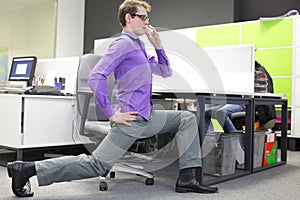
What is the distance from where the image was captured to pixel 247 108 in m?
2.73

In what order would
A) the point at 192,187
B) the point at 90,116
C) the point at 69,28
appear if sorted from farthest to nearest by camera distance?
the point at 69,28
the point at 90,116
the point at 192,187

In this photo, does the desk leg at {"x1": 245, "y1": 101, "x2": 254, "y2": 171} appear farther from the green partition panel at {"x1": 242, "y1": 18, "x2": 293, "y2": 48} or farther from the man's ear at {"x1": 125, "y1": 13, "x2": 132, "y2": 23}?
the green partition panel at {"x1": 242, "y1": 18, "x2": 293, "y2": 48}

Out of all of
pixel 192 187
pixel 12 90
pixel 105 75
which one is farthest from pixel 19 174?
pixel 12 90

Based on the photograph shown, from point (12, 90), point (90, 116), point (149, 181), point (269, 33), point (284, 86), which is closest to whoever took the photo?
point (149, 181)

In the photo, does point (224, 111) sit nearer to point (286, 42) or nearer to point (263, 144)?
point (263, 144)

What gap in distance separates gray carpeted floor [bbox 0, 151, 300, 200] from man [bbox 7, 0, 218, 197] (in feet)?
0.33

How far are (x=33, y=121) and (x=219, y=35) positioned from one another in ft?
9.56

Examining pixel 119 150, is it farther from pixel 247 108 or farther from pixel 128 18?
pixel 247 108

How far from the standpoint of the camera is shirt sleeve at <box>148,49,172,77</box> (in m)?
2.23

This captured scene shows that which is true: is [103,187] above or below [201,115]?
below

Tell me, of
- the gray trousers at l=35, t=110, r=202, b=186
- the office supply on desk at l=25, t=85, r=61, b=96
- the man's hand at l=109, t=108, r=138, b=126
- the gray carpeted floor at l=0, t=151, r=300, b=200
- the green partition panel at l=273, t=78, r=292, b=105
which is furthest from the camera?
the green partition panel at l=273, t=78, r=292, b=105

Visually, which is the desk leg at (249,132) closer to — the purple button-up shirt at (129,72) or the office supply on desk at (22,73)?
the purple button-up shirt at (129,72)

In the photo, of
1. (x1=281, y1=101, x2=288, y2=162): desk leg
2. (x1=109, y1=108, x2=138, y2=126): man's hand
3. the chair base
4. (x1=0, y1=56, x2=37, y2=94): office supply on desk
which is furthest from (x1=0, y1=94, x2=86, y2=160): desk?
(x1=281, y1=101, x2=288, y2=162): desk leg

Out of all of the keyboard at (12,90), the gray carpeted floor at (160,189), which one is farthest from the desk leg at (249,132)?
the keyboard at (12,90)
